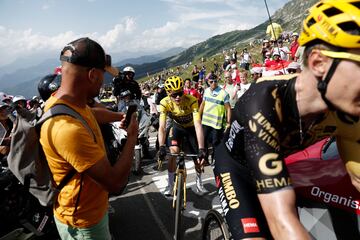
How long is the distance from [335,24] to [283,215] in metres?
1.05

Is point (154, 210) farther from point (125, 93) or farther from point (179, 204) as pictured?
point (125, 93)

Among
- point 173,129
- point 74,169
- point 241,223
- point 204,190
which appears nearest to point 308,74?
point 241,223

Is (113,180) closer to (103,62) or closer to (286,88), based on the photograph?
(103,62)

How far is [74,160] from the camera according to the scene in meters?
2.17

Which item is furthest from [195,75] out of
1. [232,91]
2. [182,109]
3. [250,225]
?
[250,225]

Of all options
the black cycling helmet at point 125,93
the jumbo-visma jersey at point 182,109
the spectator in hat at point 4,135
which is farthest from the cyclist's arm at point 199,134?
the black cycling helmet at point 125,93

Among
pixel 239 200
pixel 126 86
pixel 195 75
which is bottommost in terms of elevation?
pixel 195 75

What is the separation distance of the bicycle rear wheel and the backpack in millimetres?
1854

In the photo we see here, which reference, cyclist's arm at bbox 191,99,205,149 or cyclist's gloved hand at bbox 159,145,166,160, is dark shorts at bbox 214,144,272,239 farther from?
cyclist's arm at bbox 191,99,205,149

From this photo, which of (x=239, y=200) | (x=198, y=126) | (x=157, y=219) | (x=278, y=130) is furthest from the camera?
(x=157, y=219)

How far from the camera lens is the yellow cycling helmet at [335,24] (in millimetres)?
1628

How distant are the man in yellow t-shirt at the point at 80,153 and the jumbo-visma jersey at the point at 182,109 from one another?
3.61 metres

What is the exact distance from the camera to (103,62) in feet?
7.87

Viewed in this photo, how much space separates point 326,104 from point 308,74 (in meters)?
0.20
